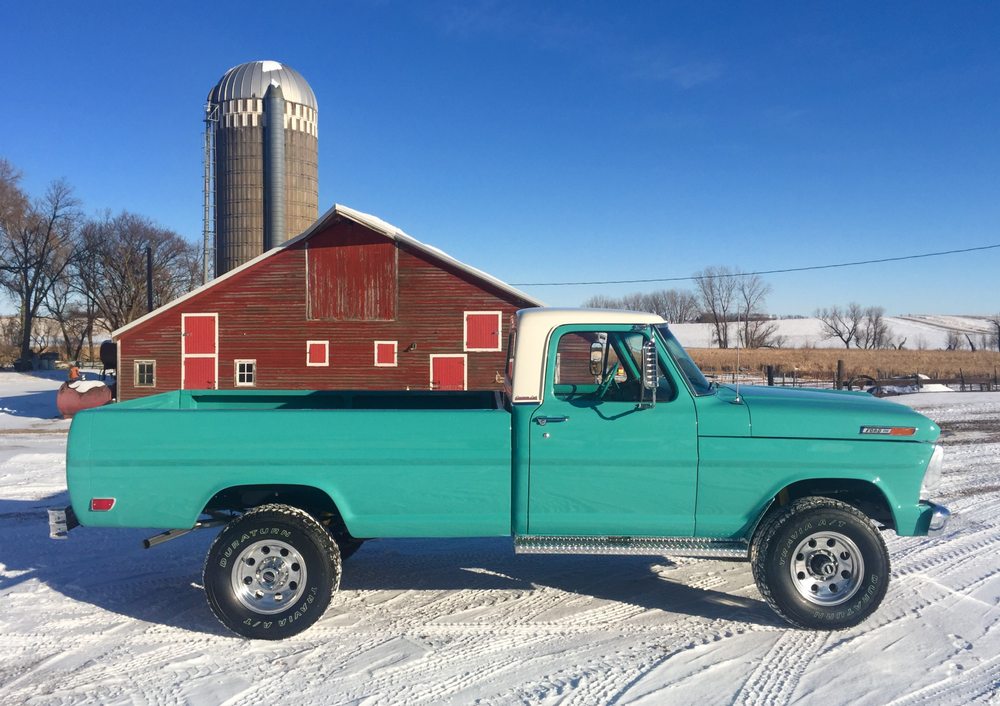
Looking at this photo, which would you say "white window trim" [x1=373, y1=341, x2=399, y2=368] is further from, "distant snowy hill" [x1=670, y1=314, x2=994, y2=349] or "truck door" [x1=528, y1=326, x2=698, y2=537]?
"distant snowy hill" [x1=670, y1=314, x2=994, y2=349]

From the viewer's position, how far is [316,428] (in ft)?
16.1

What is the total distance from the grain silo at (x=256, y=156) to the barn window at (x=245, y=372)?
31.9ft

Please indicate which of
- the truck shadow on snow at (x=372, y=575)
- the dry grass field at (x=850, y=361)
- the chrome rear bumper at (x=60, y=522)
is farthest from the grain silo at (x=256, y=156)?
the chrome rear bumper at (x=60, y=522)

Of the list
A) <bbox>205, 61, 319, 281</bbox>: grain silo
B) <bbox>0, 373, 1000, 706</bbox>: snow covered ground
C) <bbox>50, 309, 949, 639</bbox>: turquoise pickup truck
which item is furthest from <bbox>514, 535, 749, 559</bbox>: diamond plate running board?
<bbox>205, 61, 319, 281</bbox>: grain silo

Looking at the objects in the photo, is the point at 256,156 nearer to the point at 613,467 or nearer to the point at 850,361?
the point at 613,467

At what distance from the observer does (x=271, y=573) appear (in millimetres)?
4973

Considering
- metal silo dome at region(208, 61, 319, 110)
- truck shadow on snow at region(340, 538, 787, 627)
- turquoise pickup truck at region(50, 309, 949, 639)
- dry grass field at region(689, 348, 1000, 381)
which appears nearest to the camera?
turquoise pickup truck at region(50, 309, 949, 639)

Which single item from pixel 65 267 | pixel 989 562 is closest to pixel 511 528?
pixel 989 562

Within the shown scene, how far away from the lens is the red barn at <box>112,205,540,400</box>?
2241 cm

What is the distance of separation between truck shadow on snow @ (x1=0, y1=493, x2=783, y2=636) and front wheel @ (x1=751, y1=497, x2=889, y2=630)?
1.14 ft

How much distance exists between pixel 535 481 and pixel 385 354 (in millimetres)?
18294

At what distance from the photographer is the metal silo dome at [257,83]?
31141 mm

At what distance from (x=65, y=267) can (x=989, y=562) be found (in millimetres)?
67015

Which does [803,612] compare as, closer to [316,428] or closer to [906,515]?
[906,515]
